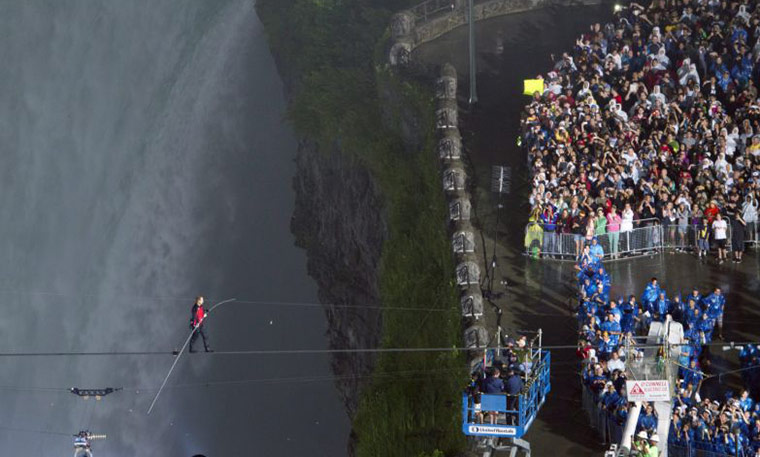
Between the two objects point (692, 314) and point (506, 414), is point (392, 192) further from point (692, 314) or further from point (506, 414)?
point (506, 414)

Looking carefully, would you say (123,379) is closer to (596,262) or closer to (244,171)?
(244,171)

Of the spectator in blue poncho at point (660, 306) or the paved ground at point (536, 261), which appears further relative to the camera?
the spectator in blue poncho at point (660, 306)

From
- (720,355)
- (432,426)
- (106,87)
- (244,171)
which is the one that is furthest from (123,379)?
(720,355)

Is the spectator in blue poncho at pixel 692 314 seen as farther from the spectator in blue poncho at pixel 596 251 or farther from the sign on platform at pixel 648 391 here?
the sign on platform at pixel 648 391

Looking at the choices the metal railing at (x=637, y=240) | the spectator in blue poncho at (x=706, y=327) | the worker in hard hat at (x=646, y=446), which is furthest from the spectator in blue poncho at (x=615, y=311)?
the worker in hard hat at (x=646, y=446)

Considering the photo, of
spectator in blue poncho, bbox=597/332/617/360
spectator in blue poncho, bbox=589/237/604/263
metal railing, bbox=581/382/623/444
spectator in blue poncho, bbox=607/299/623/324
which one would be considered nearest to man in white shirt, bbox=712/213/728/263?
spectator in blue poncho, bbox=589/237/604/263

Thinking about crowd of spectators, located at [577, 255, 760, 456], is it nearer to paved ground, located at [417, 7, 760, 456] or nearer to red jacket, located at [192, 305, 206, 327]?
paved ground, located at [417, 7, 760, 456]

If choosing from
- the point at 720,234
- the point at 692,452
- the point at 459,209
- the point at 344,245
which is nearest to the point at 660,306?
the point at 720,234
